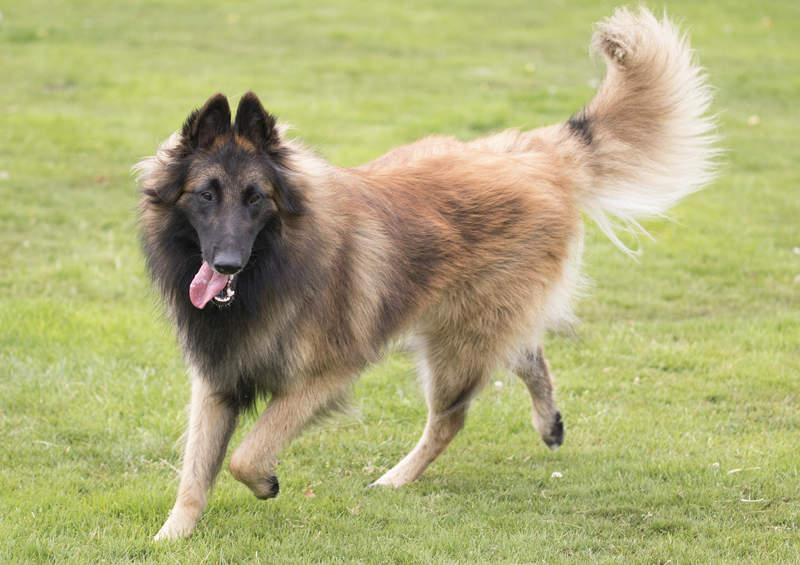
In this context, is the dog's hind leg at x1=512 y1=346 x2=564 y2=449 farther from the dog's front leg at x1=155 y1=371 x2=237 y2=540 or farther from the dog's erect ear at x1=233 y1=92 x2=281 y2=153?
the dog's erect ear at x1=233 y1=92 x2=281 y2=153

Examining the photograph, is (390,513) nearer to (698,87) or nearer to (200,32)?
(698,87)

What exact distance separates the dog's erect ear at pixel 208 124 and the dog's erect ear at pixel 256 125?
54 millimetres

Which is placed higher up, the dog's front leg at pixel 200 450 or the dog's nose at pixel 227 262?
the dog's nose at pixel 227 262

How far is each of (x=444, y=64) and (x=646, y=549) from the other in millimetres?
12887

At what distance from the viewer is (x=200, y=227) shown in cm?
417

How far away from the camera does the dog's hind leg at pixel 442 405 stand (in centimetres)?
534

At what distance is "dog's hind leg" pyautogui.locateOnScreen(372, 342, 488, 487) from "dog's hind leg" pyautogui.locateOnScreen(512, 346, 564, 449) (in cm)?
36

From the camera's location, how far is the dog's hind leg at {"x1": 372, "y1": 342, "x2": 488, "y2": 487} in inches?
210

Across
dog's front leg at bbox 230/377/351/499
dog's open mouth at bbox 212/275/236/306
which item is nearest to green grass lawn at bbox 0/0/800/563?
dog's front leg at bbox 230/377/351/499

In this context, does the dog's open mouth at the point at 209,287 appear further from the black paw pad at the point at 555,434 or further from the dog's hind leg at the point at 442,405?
the black paw pad at the point at 555,434

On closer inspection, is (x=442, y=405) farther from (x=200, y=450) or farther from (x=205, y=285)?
(x=205, y=285)

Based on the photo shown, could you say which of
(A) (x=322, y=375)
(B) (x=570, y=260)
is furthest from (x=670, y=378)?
(A) (x=322, y=375)

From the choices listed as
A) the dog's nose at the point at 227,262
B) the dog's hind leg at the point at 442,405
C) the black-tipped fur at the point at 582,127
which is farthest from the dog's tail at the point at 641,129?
the dog's nose at the point at 227,262

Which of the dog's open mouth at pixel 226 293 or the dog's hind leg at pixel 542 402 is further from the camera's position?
the dog's hind leg at pixel 542 402
